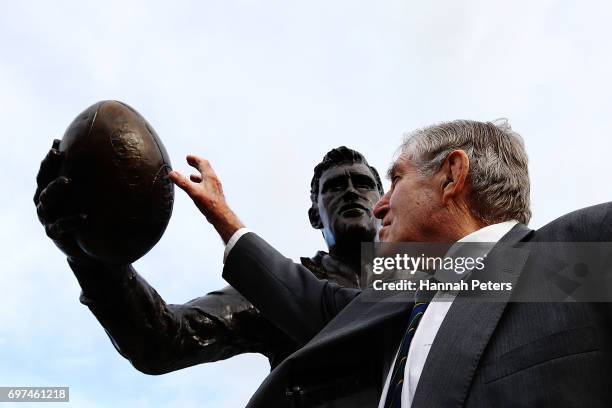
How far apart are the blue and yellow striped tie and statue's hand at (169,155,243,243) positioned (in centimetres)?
124

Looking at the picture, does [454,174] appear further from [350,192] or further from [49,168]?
[350,192]

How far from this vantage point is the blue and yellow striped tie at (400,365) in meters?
3.24

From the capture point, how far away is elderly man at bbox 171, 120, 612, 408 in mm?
2936

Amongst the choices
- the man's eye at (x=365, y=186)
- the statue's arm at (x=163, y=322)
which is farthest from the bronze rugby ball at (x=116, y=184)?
the man's eye at (x=365, y=186)

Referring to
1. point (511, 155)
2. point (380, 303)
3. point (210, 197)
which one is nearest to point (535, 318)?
A: point (380, 303)

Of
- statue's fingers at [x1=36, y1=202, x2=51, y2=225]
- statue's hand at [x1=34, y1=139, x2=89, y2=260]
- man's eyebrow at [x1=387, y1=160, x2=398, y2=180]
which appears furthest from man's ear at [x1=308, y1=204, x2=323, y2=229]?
statue's fingers at [x1=36, y1=202, x2=51, y2=225]

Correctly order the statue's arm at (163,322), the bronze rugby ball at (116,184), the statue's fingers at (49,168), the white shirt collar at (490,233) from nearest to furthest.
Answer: the white shirt collar at (490,233), the bronze rugby ball at (116,184), the statue's fingers at (49,168), the statue's arm at (163,322)

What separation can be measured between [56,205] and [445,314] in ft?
6.69

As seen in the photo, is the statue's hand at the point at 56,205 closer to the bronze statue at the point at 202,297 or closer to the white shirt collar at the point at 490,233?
the bronze statue at the point at 202,297

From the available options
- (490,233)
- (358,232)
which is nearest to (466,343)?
(490,233)

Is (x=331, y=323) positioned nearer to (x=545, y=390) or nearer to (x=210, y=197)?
(x=210, y=197)

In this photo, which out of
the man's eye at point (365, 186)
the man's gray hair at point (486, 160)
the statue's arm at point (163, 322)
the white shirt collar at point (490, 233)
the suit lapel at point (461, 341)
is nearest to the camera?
the suit lapel at point (461, 341)

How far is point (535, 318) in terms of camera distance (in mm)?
3074

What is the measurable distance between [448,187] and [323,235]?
8.24ft
